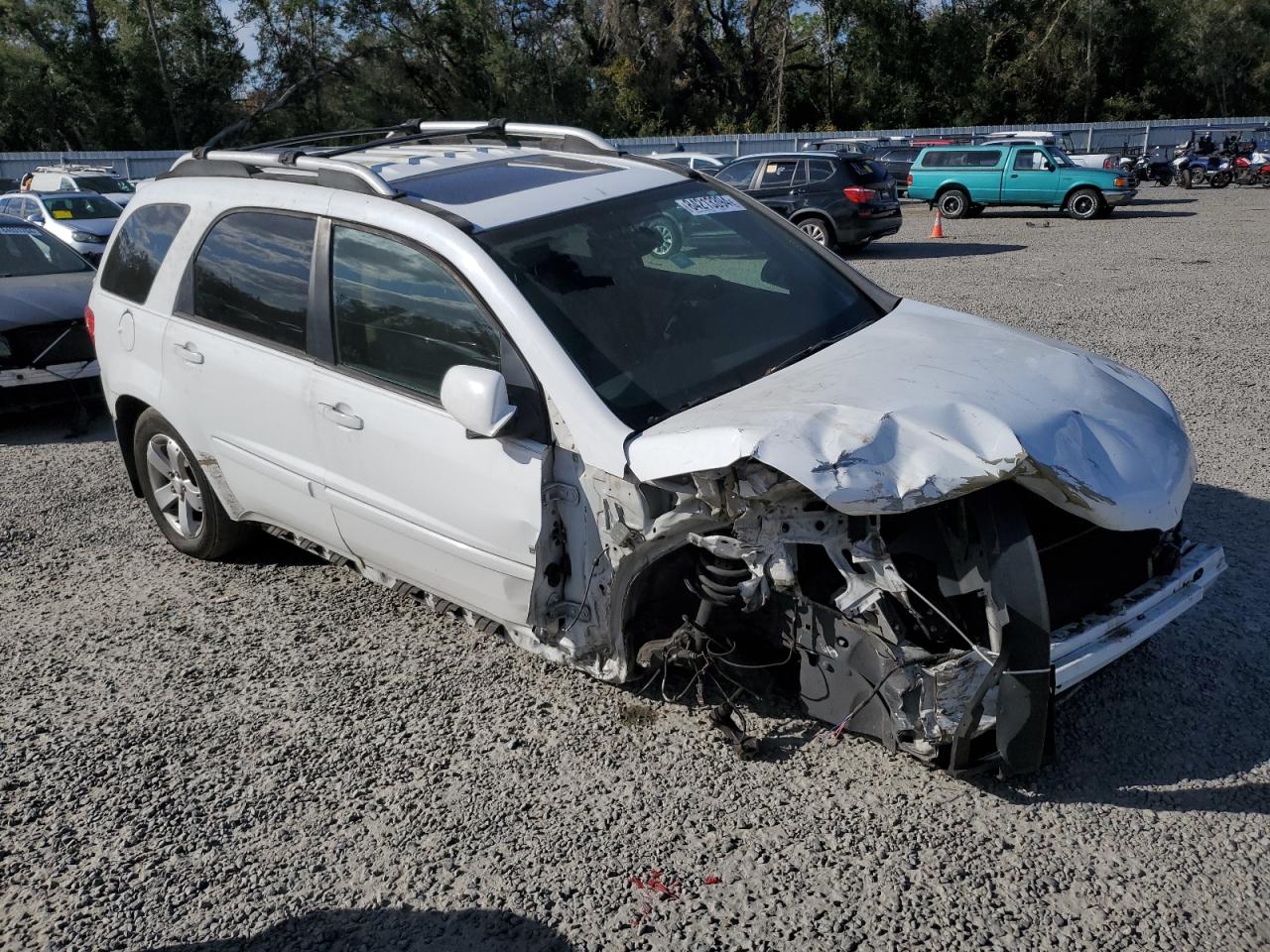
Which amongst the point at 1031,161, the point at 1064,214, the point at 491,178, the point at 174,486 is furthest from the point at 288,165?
the point at 1064,214

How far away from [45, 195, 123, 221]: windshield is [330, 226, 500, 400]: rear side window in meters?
15.9

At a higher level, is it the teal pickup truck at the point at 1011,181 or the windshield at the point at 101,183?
the windshield at the point at 101,183

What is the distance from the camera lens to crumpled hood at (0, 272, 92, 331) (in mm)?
7672

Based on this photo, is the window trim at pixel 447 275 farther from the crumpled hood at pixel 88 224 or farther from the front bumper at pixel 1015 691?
the crumpled hood at pixel 88 224

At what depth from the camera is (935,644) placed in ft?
10.5

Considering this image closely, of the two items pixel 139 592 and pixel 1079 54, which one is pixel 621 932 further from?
pixel 1079 54

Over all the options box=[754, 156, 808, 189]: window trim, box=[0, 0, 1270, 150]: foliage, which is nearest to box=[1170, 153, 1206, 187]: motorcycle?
box=[754, 156, 808, 189]: window trim

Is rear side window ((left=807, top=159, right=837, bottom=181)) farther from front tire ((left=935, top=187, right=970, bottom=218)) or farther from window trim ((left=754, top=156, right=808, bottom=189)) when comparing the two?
front tire ((left=935, top=187, right=970, bottom=218))

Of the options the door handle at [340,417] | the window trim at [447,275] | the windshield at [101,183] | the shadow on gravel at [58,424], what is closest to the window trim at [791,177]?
the shadow on gravel at [58,424]

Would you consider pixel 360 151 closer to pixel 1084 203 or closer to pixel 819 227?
pixel 819 227

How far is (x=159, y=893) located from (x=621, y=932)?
1351 millimetres

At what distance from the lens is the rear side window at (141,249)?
4953 millimetres

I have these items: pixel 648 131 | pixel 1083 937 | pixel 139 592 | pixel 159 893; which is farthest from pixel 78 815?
pixel 648 131

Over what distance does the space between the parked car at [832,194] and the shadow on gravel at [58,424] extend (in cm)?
1060
